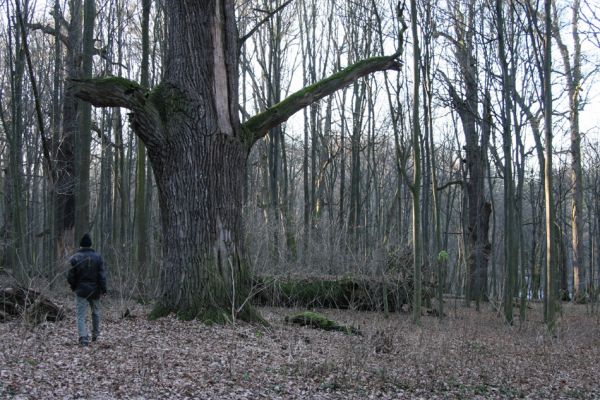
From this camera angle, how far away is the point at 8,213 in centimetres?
2298

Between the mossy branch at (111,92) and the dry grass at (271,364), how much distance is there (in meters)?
3.87

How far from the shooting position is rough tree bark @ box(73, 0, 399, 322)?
11.1 metres

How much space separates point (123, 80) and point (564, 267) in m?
27.3

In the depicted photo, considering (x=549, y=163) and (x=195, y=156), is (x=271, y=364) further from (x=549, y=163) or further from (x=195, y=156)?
(x=549, y=163)

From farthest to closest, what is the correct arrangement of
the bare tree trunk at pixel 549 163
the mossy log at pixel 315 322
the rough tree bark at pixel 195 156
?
the bare tree trunk at pixel 549 163
the mossy log at pixel 315 322
the rough tree bark at pixel 195 156

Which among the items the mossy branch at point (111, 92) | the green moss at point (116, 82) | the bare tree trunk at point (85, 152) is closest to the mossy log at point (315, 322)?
the mossy branch at point (111, 92)

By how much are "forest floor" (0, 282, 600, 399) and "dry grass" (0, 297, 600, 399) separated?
16 mm

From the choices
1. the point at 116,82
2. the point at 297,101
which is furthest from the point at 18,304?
the point at 297,101

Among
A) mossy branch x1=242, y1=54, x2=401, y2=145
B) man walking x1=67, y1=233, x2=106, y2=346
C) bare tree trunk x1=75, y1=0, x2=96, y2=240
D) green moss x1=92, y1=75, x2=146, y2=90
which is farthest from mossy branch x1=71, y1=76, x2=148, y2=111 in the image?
bare tree trunk x1=75, y1=0, x2=96, y2=240

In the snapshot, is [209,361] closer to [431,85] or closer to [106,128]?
[431,85]

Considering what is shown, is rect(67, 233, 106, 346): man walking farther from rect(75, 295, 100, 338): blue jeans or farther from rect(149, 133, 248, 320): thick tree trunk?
rect(149, 133, 248, 320): thick tree trunk

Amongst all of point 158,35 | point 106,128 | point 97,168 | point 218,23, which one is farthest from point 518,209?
point 97,168

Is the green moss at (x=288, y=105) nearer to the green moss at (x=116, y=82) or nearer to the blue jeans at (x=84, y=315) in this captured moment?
the green moss at (x=116, y=82)

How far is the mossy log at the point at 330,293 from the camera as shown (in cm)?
1708
